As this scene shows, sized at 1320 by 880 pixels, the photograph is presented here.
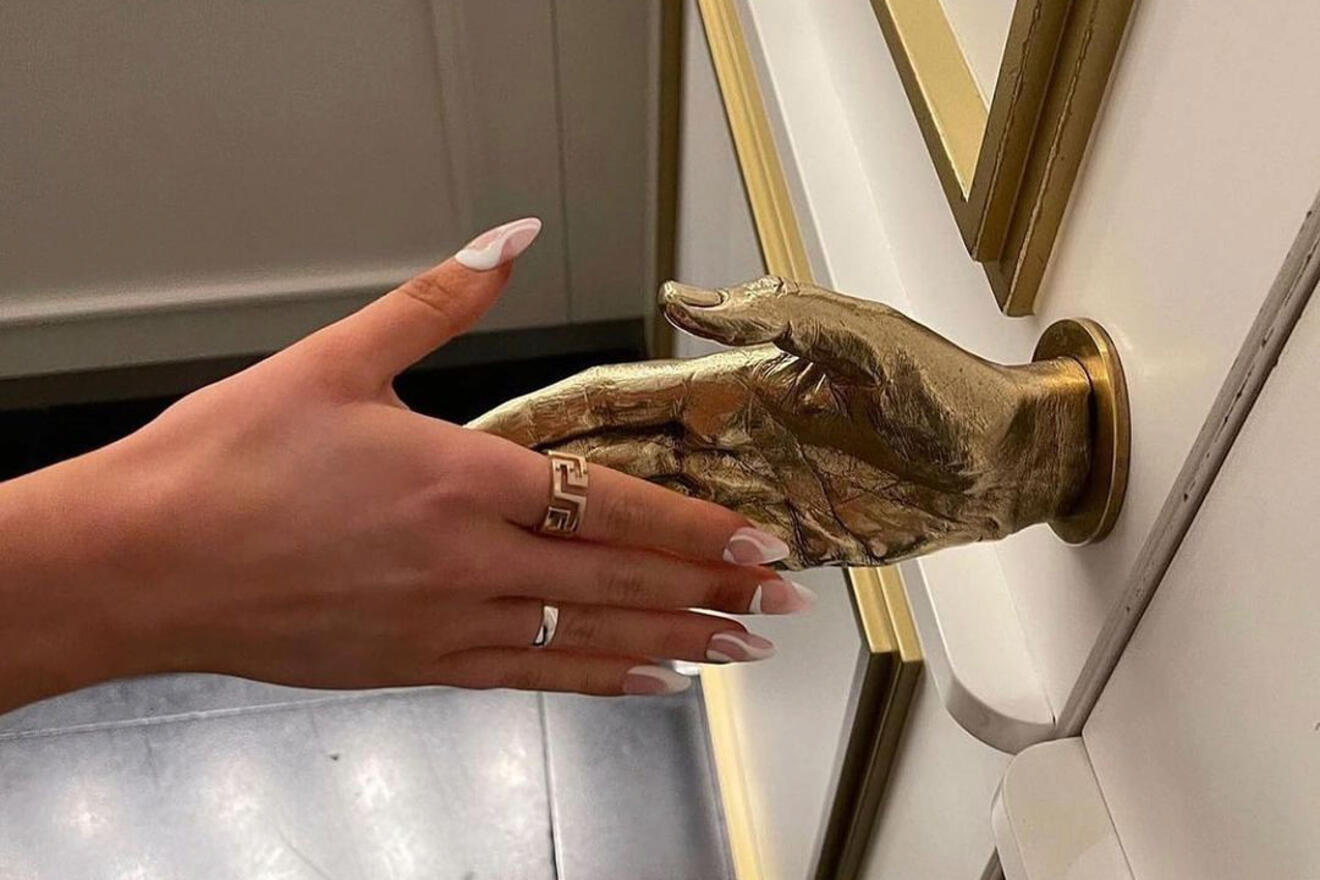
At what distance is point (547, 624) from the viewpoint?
1.54 ft

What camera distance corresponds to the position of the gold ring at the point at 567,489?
0.41 m

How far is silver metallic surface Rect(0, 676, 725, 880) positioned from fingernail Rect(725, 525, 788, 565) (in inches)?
36.9

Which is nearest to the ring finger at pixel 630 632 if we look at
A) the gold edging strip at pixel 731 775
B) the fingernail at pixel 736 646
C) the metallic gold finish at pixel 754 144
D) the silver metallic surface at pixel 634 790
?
the fingernail at pixel 736 646

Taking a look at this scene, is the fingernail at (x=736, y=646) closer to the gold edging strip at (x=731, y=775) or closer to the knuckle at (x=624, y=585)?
the knuckle at (x=624, y=585)

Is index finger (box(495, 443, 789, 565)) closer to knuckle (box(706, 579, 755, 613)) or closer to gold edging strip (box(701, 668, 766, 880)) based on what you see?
knuckle (box(706, 579, 755, 613))

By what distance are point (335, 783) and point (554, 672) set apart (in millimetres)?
906

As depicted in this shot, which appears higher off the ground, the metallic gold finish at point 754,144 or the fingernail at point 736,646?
the metallic gold finish at point 754,144

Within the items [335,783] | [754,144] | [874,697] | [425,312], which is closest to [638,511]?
[425,312]

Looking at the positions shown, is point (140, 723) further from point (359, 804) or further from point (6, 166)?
point (6, 166)

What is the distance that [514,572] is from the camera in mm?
435

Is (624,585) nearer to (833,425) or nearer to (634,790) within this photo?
(833,425)

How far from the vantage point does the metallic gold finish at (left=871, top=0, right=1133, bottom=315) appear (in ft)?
1.20

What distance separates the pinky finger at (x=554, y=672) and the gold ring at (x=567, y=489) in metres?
0.09

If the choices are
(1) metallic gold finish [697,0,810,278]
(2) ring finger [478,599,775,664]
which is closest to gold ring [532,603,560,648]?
(2) ring finger [478,599,775,664]
